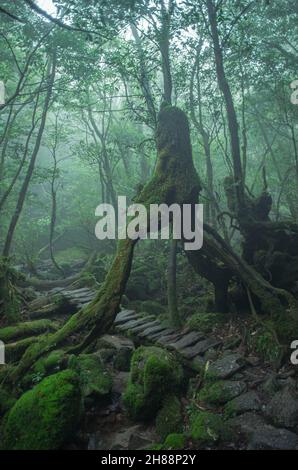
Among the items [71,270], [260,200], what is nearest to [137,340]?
[260,200]

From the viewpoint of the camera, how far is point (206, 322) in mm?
8289

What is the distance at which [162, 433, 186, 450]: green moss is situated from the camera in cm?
459

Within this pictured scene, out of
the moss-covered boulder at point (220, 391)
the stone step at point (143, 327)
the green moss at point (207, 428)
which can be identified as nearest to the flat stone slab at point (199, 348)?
the moss-covered boulder at point (220, 391)

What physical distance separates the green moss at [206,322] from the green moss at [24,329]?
3.68 metres

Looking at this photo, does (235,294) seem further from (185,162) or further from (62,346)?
(62,346)

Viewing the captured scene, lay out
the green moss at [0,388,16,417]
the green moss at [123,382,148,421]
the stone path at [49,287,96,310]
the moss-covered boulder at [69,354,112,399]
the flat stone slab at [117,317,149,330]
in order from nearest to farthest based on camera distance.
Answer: the green moss at [123,382,148,421]
the green moss at [0,388,16,417]
the moss-covered boulder at [69,354,112,399]
the flat stone slab at [117,317,149,330]
the stone path at [49,287,96,310]

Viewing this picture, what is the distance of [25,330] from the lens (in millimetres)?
8484

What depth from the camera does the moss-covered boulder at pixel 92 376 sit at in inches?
232

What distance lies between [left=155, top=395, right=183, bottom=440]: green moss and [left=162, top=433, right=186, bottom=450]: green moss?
0.38 m

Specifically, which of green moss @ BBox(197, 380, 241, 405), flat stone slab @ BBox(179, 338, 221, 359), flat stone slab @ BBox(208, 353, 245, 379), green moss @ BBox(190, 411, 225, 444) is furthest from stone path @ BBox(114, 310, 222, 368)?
green moss @ BBox(190, 411, 225, 444)

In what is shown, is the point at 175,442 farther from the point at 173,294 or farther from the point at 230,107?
the point at 230,107

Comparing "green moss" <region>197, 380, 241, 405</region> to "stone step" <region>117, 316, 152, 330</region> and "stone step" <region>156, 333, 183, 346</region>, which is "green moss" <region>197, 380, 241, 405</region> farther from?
"stone step" <region>117, 316, 152, 330</region>

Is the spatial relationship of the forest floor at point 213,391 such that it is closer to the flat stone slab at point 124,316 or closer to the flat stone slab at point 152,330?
the flat stone slab at point 152,330

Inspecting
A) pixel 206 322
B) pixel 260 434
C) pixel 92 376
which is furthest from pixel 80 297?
pixel 260 434
